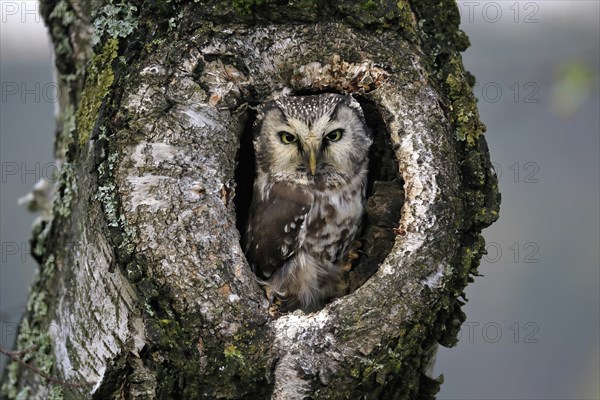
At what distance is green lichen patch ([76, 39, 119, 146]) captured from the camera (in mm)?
2990

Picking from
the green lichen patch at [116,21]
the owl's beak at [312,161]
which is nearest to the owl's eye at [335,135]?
the owl's beak at [312,161]

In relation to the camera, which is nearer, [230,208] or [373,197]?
[230,208]

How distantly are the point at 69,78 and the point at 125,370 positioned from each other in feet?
4.97

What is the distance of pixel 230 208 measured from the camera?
9.96 feet

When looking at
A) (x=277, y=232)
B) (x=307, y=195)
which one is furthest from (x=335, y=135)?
(x=277, y=232)

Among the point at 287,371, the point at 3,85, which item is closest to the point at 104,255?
the point at 287,371

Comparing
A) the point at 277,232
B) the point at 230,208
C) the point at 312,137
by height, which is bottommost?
the point at 230,208

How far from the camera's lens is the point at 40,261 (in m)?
3.66

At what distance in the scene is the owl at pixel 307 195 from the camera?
3494 millimetres

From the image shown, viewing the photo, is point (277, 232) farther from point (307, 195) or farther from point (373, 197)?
point (373, 197)

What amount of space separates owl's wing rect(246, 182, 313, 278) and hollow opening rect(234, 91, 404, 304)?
275 millimetres

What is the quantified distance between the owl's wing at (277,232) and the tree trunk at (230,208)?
371mm

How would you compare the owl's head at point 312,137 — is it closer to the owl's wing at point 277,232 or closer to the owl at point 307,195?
the owl at point 307,195

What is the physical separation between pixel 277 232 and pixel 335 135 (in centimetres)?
53
